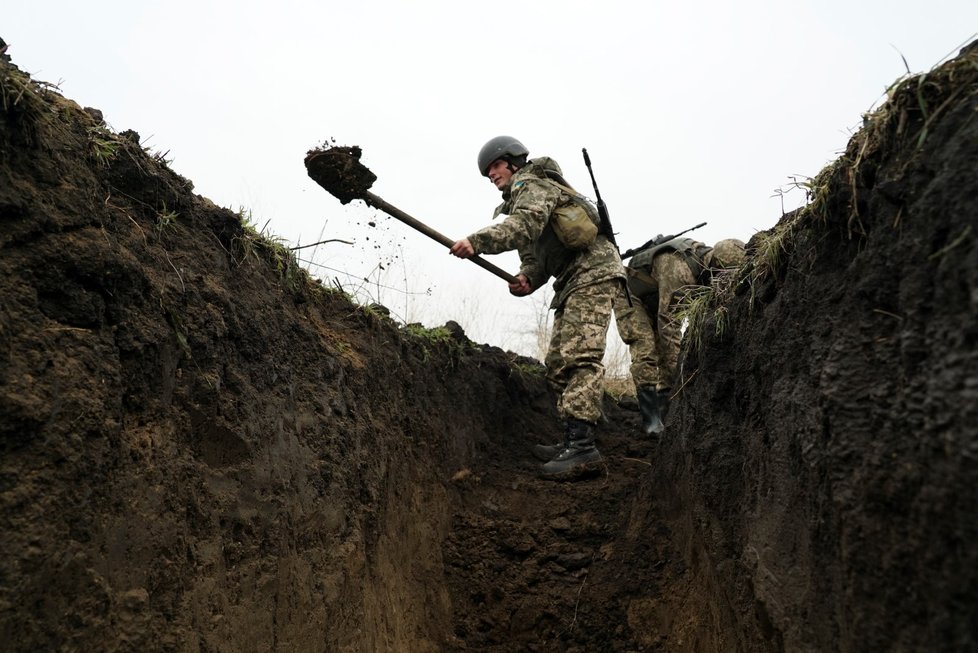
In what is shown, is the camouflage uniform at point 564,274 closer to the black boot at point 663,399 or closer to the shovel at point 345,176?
the shovel at point 345,176

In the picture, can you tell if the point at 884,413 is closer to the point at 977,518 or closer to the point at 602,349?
the point at 977,518

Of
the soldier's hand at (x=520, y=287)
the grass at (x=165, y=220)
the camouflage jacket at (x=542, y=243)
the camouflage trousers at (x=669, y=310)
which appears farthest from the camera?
the camouflage trousers at (x=669, y=310)

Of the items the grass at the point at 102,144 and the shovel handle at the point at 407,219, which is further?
the shovel handle at the point at 407,219

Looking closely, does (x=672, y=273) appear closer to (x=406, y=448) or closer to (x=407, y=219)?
(x=407, y=219)

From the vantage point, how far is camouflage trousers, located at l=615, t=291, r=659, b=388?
21.4ft

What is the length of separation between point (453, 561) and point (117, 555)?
2509 mm

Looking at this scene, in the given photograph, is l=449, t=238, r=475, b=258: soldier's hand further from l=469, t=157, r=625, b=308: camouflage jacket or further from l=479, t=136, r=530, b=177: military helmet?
l=479, t=136, r=530, b=177: military helmet

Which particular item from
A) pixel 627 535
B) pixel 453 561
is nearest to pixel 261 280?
pixel 453 561

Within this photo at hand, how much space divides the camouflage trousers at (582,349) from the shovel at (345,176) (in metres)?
0.86

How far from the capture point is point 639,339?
666cm

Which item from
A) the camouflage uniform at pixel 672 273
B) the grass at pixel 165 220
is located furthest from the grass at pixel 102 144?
the camouflage uniform at pixel 672 273

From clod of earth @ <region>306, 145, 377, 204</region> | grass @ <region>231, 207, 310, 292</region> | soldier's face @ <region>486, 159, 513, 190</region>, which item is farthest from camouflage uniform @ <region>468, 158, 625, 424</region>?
grass @ <region>231, 207, 310, 292</region>

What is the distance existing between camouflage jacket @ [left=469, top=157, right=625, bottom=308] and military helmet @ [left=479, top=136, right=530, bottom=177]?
0.27m

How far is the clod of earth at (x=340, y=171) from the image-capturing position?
5.52 metres
